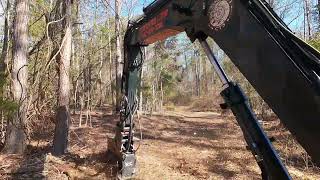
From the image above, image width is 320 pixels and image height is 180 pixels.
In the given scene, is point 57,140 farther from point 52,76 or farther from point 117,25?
point 117,25

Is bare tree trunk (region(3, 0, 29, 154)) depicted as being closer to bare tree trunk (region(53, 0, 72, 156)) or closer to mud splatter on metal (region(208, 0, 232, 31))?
bare tree trunk (region(53, 0, 72, 156))

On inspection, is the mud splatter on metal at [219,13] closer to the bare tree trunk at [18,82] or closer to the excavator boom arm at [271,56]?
the excavator boom arm at [271,56]

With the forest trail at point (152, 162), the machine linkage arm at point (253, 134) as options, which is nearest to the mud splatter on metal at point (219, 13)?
the machine linkage arm at point (253, 134)

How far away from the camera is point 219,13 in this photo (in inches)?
Answer: 174

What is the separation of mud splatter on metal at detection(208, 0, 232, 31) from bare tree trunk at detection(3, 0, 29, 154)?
667cm

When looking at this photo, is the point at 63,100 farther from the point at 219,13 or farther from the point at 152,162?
the point at 219,13

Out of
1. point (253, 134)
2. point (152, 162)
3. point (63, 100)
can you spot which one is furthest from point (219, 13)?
point (63, 100)

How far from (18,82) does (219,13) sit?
7152 millimetres

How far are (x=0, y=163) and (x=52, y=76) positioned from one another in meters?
3.96

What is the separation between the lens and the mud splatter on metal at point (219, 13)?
13.8ft

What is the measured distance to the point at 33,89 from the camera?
33.8 feet

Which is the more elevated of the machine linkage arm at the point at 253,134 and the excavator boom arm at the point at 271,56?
the excavator boom arm at the point at 271,56

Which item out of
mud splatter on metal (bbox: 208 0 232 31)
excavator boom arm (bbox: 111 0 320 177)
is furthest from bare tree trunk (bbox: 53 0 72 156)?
mud splatter on metal (bbox: 208 0 232 31)

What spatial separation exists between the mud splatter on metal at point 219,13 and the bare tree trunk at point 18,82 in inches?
263
